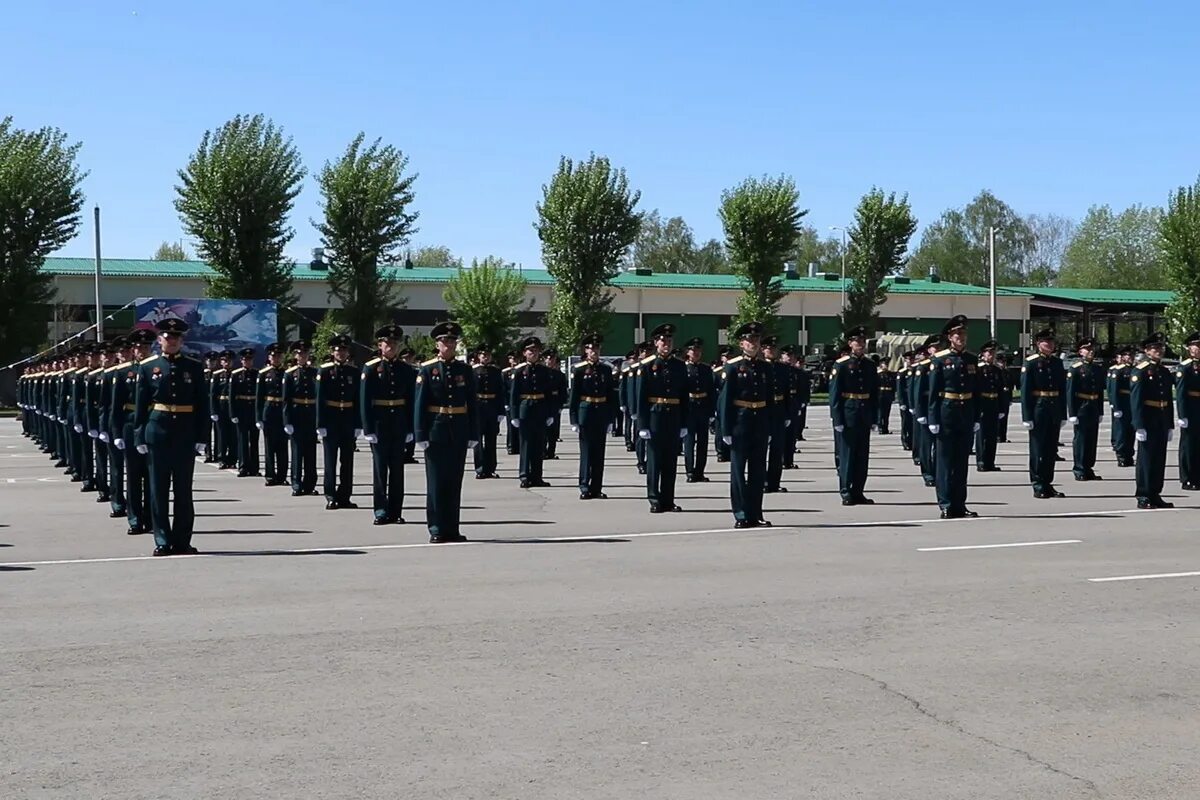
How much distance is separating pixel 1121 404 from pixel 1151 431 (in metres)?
5.31

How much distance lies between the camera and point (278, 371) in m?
21.7

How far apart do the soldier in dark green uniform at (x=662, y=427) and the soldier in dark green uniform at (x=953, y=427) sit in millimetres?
2757

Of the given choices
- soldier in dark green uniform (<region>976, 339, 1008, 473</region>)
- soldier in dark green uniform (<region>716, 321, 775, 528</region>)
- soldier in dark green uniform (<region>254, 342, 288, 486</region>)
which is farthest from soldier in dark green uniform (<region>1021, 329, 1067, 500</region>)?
soldier in dark green uniform (<region>254, 342, 288, 486</region>)

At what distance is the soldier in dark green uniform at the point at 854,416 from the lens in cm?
1778

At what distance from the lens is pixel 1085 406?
74.2 feet

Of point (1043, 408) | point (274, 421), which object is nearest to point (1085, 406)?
point (1043, 408)

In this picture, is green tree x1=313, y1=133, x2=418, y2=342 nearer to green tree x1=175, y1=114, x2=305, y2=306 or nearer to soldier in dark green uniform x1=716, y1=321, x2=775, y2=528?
green tree x1=175, y1=114, x2=305, y2=306

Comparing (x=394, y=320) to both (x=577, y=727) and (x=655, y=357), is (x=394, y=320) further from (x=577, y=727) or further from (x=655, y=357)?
(x=577, y=727)

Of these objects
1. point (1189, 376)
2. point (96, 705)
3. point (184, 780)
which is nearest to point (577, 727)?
point (184, 780)

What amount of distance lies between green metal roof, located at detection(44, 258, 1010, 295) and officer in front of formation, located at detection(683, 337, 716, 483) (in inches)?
1684

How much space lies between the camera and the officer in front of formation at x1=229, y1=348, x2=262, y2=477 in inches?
930

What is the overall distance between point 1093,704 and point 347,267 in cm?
5684

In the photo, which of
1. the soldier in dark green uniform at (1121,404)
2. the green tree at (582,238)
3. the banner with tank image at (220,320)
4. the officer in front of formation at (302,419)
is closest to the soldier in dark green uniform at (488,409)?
the officer in front of formation at (302,419)

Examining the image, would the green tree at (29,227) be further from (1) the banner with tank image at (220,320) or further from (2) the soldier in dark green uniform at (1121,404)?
(2) the soldier in dark green uniform at (1121,404)
